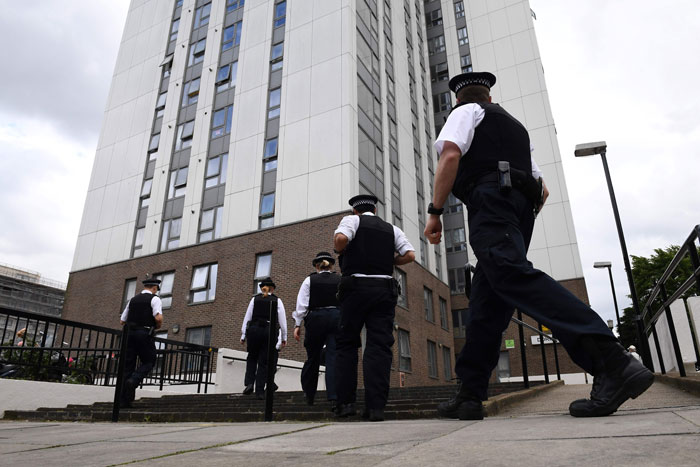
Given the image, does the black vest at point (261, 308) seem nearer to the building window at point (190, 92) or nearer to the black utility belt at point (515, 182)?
the black utility belt at point (515, 182)

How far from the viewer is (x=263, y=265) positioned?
67.8 ft

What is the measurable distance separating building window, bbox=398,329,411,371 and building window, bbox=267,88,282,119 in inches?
458

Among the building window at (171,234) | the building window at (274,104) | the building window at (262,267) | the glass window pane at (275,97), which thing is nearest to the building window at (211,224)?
the building window at (171,234)

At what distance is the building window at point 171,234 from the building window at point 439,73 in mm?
23361

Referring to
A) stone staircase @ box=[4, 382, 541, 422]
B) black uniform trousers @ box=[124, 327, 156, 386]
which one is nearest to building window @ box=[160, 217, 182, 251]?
stone staircase @ box=[4, 382, 541, 422]

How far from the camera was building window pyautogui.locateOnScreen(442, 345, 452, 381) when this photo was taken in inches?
1042

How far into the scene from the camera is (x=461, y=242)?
31.8 meters

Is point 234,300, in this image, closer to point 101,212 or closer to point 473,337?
point 101,212

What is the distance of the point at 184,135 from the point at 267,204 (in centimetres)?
748

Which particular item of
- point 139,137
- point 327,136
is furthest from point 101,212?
Result: point 327,136

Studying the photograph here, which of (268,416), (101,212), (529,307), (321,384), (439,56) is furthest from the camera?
(439,56)

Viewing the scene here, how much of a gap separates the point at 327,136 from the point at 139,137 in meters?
12.3

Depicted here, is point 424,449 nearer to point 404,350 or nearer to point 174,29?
point 404,350

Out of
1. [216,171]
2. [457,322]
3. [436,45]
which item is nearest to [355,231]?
[216,171]
